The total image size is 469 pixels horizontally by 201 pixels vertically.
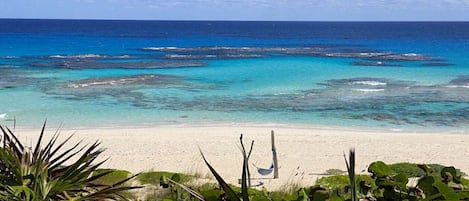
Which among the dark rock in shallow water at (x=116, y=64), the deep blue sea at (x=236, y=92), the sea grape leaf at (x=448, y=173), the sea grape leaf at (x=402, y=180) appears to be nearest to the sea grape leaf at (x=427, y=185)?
the sea grape leaf at (x=402, y=180)

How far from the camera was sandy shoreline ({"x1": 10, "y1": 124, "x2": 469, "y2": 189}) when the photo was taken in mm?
14016

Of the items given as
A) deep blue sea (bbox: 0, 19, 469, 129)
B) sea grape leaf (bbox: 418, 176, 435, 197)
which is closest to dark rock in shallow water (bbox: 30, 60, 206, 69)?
deep blue sea (bbox: 0, 19, 469, 129)

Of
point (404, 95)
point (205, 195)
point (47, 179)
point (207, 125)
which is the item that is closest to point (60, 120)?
point (207, 125)

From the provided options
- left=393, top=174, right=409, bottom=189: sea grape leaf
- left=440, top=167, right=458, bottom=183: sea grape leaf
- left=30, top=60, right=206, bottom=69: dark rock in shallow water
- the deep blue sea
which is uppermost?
left=30, top=60, right=206, bottom=69: dark rock in shallow water

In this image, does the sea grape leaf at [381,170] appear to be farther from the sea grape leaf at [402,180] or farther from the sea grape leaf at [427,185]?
the sea grape leaf at [427,185]

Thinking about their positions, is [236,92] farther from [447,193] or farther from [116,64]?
[447,193]

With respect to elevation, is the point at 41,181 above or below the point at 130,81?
below

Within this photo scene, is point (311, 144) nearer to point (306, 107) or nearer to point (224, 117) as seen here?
point (224, 117)

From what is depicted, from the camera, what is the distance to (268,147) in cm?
1620

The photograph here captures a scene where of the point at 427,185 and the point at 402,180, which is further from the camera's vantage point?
the point at 402,180

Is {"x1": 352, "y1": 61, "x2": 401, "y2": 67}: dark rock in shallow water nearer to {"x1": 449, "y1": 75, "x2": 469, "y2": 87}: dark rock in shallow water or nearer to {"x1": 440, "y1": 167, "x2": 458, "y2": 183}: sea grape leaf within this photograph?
{"x1": 449, "y1": 75, "x2": 469, "y2": 87}: dark rock in shallow water

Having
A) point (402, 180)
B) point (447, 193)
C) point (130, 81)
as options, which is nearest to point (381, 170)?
point (402, 180)

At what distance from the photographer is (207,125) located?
67.9 ft

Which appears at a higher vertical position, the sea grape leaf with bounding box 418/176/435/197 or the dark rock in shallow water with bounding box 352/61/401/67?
the dark rock in shallow water with bounding box 352/61/401/67
